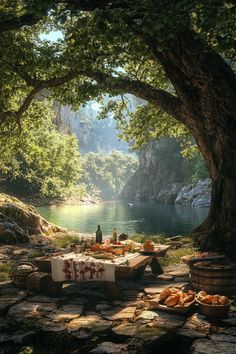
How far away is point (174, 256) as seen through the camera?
12.5m

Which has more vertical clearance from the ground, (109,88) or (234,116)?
(109,88)

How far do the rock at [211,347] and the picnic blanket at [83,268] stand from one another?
267 cm

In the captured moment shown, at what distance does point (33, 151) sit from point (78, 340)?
52.1 ft

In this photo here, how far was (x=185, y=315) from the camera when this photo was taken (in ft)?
22.1

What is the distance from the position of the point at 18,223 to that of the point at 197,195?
46.7m

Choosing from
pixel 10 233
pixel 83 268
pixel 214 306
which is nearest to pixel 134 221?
pixel 10 233

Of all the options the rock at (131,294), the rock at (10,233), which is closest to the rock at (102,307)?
the rock at (131,294)

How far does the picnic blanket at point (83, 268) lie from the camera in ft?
26.1

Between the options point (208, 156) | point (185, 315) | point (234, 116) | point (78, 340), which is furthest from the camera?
point (208, 156)

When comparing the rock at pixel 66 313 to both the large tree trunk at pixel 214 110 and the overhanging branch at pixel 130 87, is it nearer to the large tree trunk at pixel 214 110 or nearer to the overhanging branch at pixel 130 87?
the large tree trunk at pixel 214 110

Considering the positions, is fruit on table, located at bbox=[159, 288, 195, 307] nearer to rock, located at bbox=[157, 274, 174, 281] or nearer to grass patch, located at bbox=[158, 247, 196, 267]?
rock, located at bbox=[157, 274, 174, 281]

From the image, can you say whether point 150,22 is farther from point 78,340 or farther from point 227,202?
point 78,340

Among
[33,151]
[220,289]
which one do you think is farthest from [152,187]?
[220,289]

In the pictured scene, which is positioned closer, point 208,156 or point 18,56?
point 208,156
